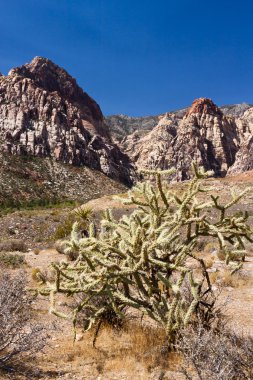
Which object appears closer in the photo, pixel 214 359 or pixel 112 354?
pixel 214 359

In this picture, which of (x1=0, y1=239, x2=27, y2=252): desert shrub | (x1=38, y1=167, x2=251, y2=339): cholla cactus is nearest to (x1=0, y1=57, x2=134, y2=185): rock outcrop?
(x1=0, y1=239, x2=27, y2=252): desert shrub

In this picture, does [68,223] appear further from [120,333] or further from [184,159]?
[184,159]

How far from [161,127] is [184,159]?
23760 mm

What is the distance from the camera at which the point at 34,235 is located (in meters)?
24.4

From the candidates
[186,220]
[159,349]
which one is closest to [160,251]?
[186,220]

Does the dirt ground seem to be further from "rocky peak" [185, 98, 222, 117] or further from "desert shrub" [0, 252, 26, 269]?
"rocky peak" [185, 98, 222, 117]

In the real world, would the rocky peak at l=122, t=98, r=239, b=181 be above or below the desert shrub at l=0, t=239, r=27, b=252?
above

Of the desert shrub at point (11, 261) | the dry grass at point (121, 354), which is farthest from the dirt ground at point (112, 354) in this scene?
the desert shrub at point (11, 261)

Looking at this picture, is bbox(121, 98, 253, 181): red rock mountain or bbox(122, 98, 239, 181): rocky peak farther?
bbox(122, 98, 239, 181): rocky peak

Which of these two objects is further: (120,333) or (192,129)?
(192,129)

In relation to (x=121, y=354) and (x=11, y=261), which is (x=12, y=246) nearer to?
(x=11, y=261)

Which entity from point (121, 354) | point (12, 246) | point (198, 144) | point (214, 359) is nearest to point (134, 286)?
point (121, 354)

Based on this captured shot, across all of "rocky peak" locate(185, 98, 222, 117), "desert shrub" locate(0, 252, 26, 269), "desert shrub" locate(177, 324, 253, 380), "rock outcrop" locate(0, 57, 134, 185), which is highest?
"rocky peak" locate(185, 98, 222, 117)

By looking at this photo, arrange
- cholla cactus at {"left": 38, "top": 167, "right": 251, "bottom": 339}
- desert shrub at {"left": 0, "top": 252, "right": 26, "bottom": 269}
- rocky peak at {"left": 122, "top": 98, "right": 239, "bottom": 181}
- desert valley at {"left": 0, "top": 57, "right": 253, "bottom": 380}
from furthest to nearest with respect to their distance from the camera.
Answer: rocky peak at {"left": 122, "top": 98, "right": 239, "bottom": 181}, desert shrub at {"left": 0, "top": 252, "right": 26, "bottom": 269}, cholla cactus at {"left": 38, "top": 167, "right": 251, "bottom": 339}, desert valley at {"left": 0, "top": 57, "right": 253, "bottom": 380}
